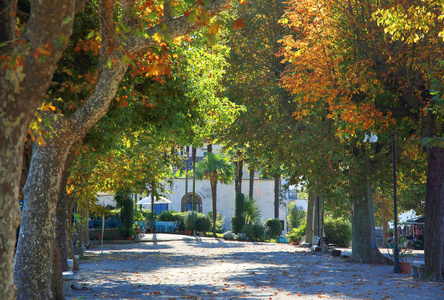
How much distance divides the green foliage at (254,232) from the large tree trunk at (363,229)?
17116 mm

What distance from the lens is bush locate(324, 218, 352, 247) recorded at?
3042cm

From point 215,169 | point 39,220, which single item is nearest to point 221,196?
point 215,169

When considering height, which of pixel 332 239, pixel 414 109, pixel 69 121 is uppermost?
pixel 414 109

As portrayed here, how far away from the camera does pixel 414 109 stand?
535 inches

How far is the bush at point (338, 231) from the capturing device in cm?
3042

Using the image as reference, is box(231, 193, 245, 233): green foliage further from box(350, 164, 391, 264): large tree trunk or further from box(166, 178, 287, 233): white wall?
box(350, 164, 391, 264): large tree trunk

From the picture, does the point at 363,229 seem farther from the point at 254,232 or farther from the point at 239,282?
the point at 254,232

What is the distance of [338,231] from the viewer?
100 feet

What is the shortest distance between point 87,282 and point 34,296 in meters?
5.73

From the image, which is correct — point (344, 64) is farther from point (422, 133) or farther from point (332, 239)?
point (332, 239)

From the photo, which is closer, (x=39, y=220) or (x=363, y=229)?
(x=39, y=220)

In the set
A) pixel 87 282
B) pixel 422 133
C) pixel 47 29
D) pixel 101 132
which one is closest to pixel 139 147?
pixel 87 282

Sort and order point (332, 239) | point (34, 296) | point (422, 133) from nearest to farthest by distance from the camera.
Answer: point (34, 296), point (422, 133), point (332, 239)

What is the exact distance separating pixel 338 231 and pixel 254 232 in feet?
26.3
